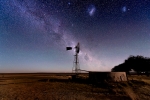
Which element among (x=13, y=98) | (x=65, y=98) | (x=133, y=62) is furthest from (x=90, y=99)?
(x=133, y=62)

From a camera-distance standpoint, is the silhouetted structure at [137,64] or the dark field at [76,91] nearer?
the dark field at [76,91]

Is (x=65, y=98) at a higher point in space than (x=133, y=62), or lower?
lower

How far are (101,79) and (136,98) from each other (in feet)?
37.3

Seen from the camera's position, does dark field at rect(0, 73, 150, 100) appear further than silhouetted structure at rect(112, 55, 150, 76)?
No

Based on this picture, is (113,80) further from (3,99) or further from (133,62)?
(133,62)

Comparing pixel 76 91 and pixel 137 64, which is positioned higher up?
pixel 137 64

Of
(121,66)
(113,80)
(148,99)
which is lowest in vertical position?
(148,99)

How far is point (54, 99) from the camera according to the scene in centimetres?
1326

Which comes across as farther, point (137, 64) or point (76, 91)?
point (137, 64)

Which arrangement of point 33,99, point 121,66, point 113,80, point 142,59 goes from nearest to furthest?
point 33,99
point 113,80
point 142,59
point 121,66

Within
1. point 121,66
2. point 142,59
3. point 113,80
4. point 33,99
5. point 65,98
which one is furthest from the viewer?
point 121,66

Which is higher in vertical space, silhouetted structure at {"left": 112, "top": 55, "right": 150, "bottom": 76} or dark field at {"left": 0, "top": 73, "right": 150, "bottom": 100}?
silhouetted structure at {"left": 112, "top": 55, "right": 150, "bottom": 76}

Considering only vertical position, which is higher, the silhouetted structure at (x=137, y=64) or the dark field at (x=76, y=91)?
the silhouetted structure at (x=137, y=64)

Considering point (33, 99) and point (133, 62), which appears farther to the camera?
point (133, 62)
